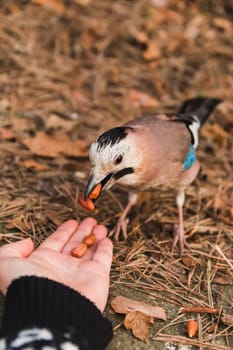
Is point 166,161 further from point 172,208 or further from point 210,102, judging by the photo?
point 210,102

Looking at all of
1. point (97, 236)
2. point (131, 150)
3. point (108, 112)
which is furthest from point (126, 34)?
point (97, 236)

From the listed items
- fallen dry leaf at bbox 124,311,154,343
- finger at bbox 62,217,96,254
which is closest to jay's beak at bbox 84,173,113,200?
finger at bbox 62,217,96,254

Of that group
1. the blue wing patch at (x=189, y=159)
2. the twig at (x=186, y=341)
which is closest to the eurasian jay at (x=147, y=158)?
the blue wing patch at (x=189, y=159)

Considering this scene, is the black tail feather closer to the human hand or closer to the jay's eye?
the jay's eye

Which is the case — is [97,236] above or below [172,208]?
above

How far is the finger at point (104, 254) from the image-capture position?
8.90 ft

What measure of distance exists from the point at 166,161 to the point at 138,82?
198 centimetres

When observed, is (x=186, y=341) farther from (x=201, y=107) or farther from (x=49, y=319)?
(x=201, y=107)

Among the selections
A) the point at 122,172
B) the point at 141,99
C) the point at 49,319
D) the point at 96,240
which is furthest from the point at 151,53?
→ the point at 49,319

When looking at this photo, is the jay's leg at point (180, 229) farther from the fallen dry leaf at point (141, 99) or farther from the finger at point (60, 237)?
the fallen dry leaf at point (141, 99)

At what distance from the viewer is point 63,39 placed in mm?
5379

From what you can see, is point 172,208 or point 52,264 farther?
point 172,208

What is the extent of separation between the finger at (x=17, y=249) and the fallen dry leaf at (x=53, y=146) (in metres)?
1.44

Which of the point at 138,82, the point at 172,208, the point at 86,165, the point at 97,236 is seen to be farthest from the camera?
the point at 138,82
